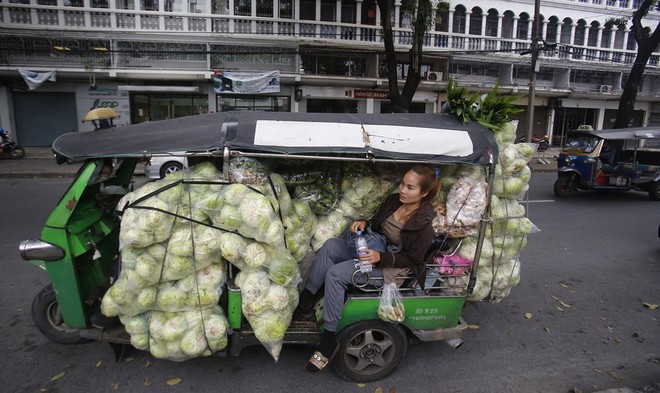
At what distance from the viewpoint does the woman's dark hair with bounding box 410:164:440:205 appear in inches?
116

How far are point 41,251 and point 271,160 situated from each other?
5.77 feet

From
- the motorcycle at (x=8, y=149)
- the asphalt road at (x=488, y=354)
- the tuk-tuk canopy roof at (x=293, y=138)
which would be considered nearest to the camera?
the tuk-tuk canopy roof at (x=293, y=138)

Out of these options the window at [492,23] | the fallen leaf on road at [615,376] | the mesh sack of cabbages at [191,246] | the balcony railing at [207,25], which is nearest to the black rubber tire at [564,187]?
the balcony railing at [207,25]

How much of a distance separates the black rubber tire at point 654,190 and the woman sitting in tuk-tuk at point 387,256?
10.3m

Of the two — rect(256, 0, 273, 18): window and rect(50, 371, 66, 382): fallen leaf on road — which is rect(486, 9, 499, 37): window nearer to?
rect(256, 0, 273, 18): window

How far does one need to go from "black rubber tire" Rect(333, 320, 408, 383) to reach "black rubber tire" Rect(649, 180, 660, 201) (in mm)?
10735

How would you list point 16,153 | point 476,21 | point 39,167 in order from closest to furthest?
point 39,167 → point 16,153 → point 476,21

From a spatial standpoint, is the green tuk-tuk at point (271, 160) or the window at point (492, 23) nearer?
the green tuk-tuk at point (271, 160)

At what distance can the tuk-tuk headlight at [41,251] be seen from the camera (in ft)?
8.93

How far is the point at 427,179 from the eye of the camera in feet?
9.74

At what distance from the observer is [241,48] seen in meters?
19.2

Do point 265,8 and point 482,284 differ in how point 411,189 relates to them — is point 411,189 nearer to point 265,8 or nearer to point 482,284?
point 482,284

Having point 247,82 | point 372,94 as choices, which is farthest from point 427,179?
point 372,94

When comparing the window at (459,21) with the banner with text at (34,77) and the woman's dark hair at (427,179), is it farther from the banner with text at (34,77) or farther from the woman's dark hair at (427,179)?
the woman's dark hair at (427,179)
